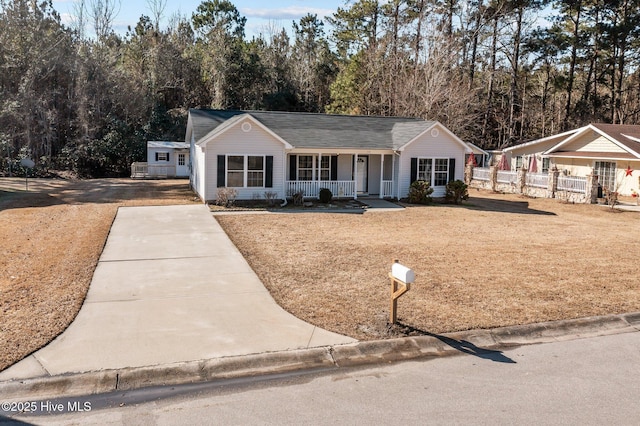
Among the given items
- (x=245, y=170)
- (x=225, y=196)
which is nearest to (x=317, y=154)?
(x=245, y=170)

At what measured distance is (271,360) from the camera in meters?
5.86

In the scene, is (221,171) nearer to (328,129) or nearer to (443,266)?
(328,129)

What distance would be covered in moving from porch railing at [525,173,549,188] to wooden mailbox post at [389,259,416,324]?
73.5ft

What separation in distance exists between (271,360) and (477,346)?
269 centimetres

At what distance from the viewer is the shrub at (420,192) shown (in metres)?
21.9

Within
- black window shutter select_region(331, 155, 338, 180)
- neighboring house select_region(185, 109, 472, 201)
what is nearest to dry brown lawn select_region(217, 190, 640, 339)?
neighboring house select_region(185, 109, 472, 201)

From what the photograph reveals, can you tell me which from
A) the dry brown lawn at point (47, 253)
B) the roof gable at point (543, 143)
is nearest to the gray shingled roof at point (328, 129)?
the dry brown lawn at point (47, 253)

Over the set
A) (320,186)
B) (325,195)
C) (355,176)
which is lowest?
(325,195)

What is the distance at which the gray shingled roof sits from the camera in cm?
2170

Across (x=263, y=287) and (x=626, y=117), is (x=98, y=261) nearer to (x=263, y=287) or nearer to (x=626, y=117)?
(x=263, y=287)

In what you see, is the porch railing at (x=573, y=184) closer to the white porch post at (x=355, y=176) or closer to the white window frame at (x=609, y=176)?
the white window frame at (x=609, y=176)

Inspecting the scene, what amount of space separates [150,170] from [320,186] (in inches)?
647

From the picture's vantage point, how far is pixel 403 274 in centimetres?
646

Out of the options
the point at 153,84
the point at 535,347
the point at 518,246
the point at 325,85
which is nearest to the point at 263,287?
the point at 535,347
